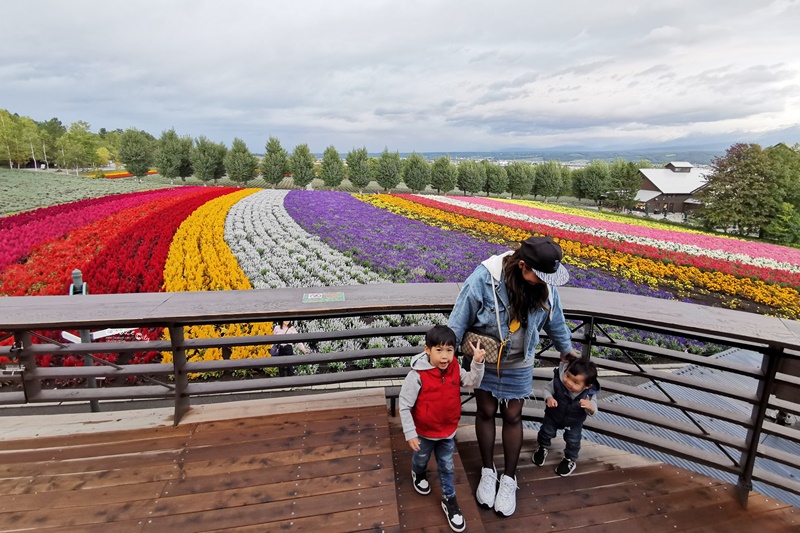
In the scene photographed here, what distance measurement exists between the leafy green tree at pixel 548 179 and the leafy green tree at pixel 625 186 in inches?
249

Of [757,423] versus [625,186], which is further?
[625,186]

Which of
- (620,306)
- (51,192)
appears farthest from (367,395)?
(51,192)

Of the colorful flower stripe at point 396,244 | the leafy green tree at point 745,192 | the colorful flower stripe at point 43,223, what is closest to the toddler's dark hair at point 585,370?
the colorful flower stripe at point 396,244

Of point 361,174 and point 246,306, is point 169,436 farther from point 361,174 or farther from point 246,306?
point 361,174

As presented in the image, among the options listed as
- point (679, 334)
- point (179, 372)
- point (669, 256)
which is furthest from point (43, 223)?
point (669, 256)

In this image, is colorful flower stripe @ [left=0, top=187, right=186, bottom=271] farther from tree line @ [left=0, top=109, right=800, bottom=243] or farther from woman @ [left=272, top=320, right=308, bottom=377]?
tree line @ [left=0, top=109, right=800, bottom=243]

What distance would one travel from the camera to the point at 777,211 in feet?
92.4

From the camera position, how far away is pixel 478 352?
222 centimetres

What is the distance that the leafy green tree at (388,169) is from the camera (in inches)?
1756

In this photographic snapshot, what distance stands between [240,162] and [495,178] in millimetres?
30433

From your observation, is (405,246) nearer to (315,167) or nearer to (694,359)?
(694,359)

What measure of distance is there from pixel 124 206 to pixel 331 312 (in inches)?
632

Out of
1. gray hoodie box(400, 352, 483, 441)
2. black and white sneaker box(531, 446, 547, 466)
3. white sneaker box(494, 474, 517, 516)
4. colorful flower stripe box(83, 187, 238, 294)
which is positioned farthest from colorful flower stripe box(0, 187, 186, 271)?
black and white sneaker box(531, 446, 547, 466)

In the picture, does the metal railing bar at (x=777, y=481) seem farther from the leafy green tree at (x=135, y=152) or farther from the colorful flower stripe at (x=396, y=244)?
the leafy green tree at (x=135, y=152)
